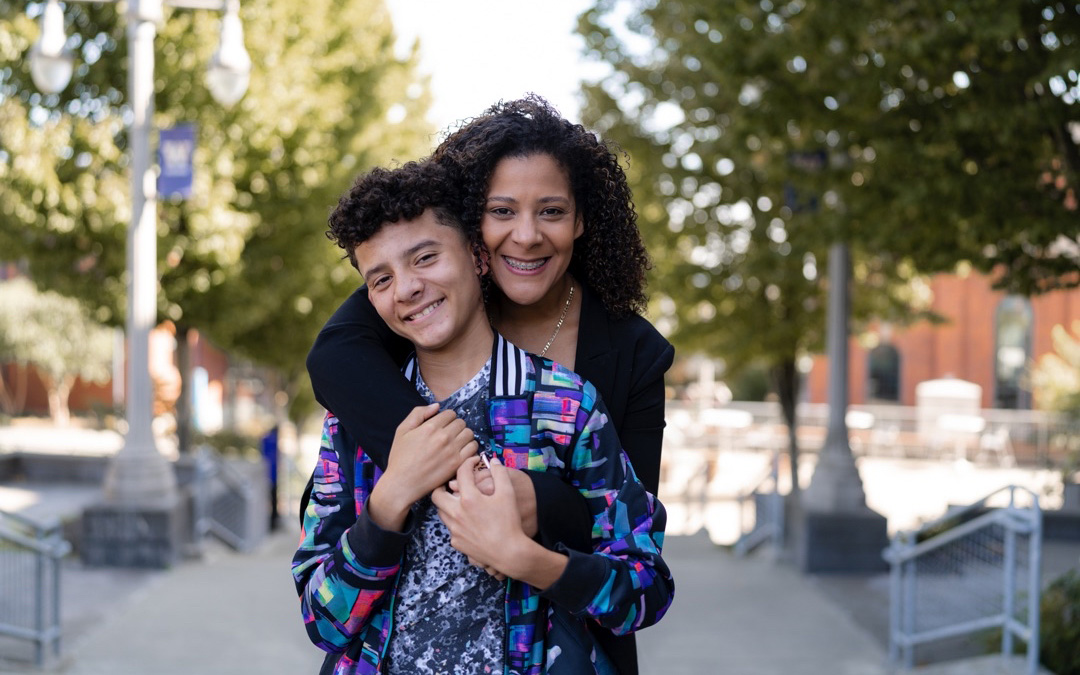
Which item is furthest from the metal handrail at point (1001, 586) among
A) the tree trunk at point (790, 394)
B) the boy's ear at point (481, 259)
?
the tree trunk at point (790, 394)

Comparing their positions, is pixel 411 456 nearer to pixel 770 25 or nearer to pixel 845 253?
pixel 770 25

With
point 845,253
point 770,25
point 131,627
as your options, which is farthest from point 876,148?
point 131,627

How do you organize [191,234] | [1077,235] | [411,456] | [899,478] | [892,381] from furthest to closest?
[892,381] < [899,478] < [191,234] < [1077,235] < [411,456]

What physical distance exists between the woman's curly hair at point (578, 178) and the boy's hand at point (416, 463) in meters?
0.40

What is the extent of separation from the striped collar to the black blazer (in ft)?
0.49

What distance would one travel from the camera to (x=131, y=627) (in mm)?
7961

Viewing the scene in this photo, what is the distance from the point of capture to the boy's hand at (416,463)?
1804 mm

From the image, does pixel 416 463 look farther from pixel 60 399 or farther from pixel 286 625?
pixel 60 399

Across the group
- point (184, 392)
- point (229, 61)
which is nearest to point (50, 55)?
point (229, 61)

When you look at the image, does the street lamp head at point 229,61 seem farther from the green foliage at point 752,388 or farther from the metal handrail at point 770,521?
the green foliage at point 752,388

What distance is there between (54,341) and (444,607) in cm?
3598

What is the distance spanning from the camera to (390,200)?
189 centimetres

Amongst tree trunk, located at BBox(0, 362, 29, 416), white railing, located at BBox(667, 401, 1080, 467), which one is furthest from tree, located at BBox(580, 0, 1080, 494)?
tree trunk, located at BBox(0, 362, 29, 416)

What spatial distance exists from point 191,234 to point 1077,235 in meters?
9.82
